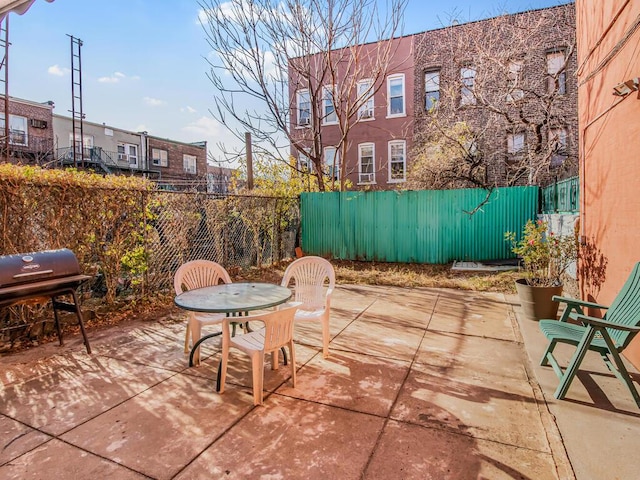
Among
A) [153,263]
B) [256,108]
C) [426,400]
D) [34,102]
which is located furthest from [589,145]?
[34,102]

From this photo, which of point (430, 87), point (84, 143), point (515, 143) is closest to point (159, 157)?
point (84, 143)

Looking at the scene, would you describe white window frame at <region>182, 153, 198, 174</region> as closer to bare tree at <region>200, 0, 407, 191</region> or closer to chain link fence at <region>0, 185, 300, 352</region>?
bare tree at <region>200, 0, 407, 191</region>

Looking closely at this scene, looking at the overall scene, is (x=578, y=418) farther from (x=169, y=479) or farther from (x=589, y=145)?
(x=589, y=145)

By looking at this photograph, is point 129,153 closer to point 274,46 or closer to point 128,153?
point 128,153

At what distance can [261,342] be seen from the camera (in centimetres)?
307

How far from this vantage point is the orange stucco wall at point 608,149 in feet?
11.2

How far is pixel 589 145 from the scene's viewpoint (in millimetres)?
4805

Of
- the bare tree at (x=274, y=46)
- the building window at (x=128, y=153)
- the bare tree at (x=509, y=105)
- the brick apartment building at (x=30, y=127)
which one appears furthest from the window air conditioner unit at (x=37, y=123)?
the bare tree at (x=509, y=105)

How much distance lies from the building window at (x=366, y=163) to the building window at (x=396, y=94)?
182 cm

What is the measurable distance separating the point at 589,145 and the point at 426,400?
4.26m

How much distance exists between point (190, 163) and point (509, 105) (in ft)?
92.9

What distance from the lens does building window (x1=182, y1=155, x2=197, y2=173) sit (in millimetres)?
31600

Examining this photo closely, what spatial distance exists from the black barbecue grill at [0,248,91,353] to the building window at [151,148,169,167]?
2767 cm

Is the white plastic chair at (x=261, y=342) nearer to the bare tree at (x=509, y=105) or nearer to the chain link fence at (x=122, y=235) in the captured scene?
the chain link fence at (x=122, y=235)
